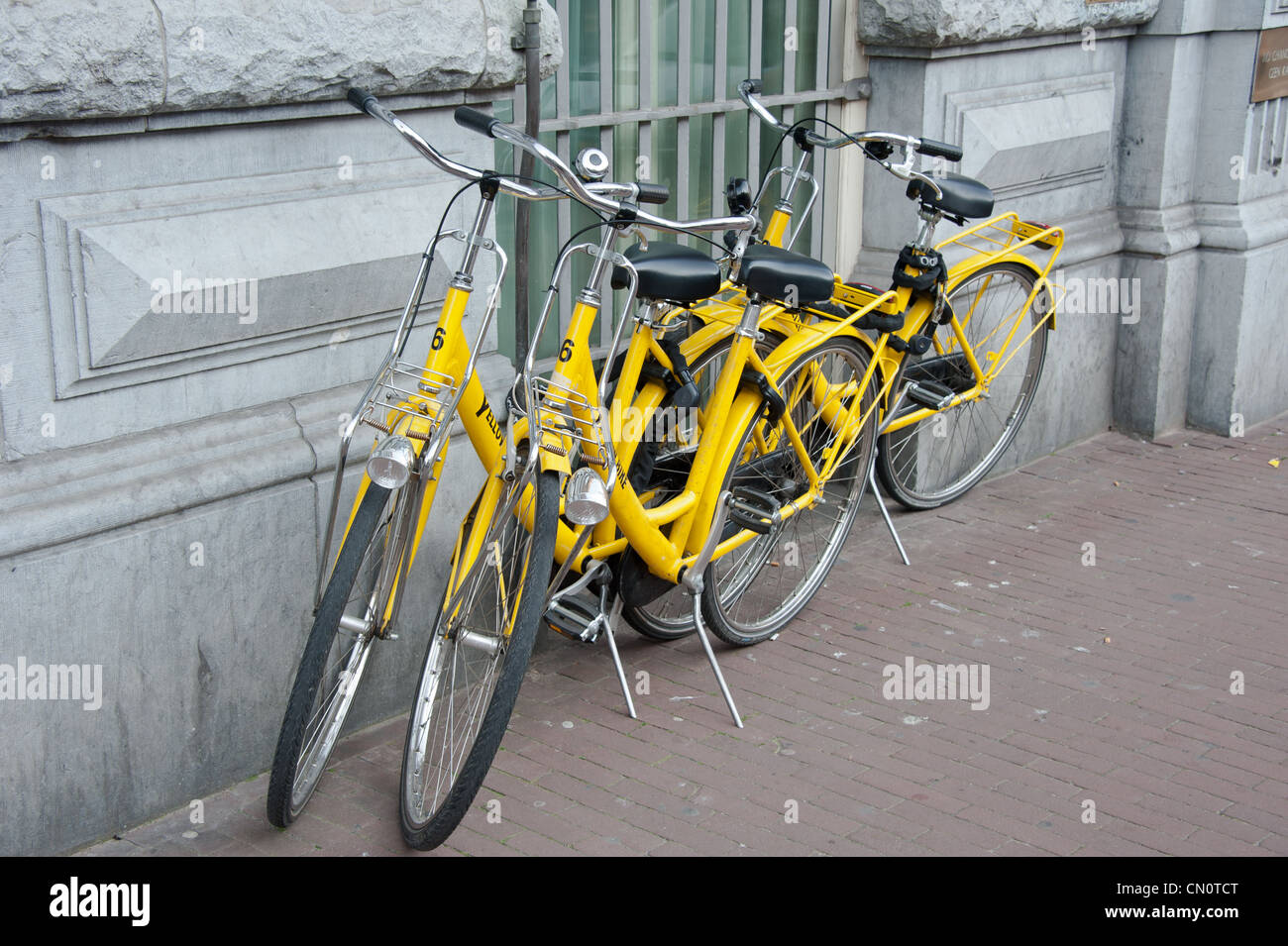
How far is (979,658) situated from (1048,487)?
198 centimetres

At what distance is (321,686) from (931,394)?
10.1 feet

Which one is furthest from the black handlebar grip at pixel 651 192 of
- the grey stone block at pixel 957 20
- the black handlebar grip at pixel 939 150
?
the grey stone block at pixel 957 20

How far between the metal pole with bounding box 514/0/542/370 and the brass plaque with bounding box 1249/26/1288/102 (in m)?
4.22

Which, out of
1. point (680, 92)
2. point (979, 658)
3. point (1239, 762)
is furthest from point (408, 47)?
point (1239, 762)

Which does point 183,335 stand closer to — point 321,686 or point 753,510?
point 321,686

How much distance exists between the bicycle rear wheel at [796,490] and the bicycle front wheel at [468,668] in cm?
103

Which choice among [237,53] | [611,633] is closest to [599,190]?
[237,53]

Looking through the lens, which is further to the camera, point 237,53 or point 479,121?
point 237,53

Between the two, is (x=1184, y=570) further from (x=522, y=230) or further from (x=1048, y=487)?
(x=522, y=230)

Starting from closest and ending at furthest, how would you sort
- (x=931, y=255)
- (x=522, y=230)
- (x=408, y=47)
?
(x=408, y=47), (x=522, y=230), (x=931, y=255)

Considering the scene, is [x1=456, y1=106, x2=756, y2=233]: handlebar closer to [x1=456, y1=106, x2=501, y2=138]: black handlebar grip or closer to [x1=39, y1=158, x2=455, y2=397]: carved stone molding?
[x1=456, y1=106, x2=501, y2=138]: black handlebar grip

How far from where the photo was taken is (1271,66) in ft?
24.3

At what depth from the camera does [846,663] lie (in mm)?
4969

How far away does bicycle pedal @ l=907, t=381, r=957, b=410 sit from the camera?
5.96 meters
